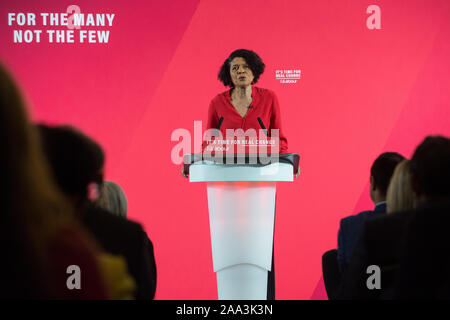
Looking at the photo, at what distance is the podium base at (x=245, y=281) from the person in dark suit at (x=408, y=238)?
2.84 ft

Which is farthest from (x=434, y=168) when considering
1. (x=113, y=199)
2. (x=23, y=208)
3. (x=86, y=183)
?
(x=113, y=199)

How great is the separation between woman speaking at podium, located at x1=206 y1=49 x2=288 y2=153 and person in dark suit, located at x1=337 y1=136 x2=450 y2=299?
4.78ft

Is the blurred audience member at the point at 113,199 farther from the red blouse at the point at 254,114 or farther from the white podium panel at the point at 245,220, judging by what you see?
the red blouse at the point at 254,114

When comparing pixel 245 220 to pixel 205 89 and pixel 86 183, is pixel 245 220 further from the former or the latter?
pixel 205 89

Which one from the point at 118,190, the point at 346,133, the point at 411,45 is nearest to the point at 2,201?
the point at 118,190

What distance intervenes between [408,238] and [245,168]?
1192mm

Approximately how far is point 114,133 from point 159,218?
2.28 ft

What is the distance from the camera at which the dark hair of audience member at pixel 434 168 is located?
4.33 feet

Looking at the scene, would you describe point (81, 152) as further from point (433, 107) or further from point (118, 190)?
point (433, 107)

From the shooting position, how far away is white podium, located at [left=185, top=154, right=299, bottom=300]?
2357 millimetres

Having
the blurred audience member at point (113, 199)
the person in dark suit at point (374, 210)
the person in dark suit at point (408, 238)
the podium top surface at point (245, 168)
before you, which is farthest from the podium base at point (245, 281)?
the person in dark suit at point (408, 238)

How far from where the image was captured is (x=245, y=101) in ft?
9.55

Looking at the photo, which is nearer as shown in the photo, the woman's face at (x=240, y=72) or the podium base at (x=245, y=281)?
the podium base at (x=245, y=281)

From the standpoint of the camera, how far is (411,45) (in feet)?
12.3
